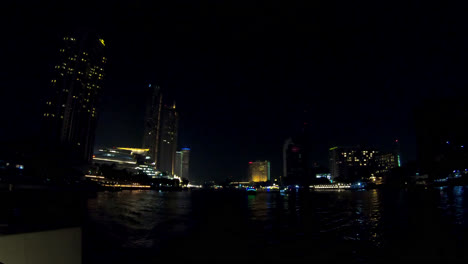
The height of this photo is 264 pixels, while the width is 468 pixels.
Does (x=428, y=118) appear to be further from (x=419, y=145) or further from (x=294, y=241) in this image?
(x=294, y=241)

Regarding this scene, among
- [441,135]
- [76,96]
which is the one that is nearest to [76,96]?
[76,96]

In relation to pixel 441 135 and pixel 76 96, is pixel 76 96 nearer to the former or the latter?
pixel 76 96

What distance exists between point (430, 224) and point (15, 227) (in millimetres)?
19614

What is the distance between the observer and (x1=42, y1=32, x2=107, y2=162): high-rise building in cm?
14762

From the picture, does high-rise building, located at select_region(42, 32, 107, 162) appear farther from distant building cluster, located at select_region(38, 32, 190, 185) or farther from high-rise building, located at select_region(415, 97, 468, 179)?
high-rise building, located at select_region(415, 97, 468, 179)

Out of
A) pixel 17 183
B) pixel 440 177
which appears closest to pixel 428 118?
pixel 440 177

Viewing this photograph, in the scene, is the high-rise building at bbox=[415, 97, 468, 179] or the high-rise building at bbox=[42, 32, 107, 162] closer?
the high-rise building at bbox=[42, 32, 107, 162]

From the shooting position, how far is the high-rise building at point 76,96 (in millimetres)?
147625

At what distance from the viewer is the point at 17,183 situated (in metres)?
76.2

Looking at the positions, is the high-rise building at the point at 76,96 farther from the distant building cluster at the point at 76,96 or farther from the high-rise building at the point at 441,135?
the high-rise building at the point at 441,135

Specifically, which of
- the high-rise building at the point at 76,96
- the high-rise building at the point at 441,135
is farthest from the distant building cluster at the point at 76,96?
the high-rise building at the point at 441,135

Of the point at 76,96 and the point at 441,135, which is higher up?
the point at 76,96

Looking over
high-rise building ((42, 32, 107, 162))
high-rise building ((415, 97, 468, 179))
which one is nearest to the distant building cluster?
high-rise building ((42, 32, 107, 162))

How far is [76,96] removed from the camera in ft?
516
